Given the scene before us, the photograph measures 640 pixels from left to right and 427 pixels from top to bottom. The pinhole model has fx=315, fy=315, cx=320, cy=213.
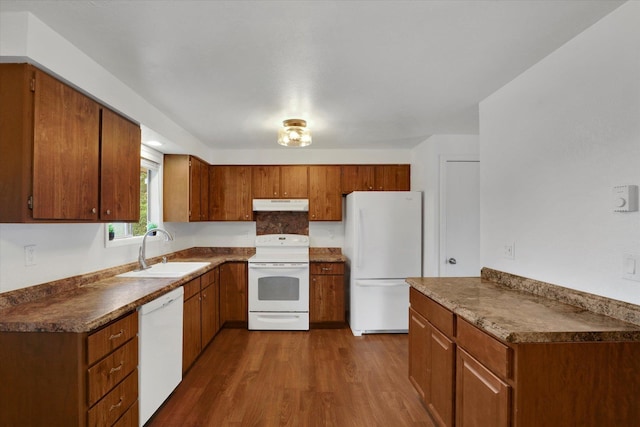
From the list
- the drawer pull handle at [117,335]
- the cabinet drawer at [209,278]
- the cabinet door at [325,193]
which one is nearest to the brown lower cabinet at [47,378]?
the drawer pull handle at [117,335]

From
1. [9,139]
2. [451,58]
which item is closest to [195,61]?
[9,139]

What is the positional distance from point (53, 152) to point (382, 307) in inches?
128

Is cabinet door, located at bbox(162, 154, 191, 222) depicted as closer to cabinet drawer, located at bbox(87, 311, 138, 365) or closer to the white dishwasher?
the white dishwasher

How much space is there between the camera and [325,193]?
4.19 m

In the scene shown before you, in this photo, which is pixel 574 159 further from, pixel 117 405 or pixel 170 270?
pixel 170 270

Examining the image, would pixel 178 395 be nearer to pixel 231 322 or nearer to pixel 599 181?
pixel 231 322

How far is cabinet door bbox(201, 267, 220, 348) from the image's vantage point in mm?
3143

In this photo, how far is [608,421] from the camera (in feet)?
4.07

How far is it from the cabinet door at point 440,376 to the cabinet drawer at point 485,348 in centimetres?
16

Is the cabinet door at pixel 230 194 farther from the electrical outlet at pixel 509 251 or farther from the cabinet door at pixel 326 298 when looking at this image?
the electrical outlet at pixel 509 251

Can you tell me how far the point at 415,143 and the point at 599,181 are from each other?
2.50 metres

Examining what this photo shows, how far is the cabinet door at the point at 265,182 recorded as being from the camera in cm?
420

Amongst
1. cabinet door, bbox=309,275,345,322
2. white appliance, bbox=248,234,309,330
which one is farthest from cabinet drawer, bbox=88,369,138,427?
cabinet door, bbox=309,275,345,322

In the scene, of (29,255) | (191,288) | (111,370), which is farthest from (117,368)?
(191,288)
